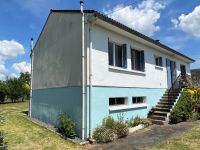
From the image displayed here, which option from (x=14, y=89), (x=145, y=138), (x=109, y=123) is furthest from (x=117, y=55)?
(x=14, y=89)

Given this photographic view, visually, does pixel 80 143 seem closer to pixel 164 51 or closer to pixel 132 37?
pixel 132 37

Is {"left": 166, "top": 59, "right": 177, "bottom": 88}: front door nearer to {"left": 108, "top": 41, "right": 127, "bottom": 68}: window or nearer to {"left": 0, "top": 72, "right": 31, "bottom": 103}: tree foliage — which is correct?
{"left": 108, "top": 41, "right": 127, "bottom": 68}: window

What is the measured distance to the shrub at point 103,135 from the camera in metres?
9.30

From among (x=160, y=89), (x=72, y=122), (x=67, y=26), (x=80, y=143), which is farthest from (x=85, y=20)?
(x=160, y=89)

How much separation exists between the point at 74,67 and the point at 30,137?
13.1ft

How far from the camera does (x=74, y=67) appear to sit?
1080 centimetres

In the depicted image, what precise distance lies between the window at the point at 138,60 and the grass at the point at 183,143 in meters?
5.72

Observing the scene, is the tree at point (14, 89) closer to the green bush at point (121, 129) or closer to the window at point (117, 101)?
the window at point (117, 101)

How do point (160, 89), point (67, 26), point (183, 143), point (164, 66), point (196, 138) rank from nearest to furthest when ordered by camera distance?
point (183, 143) < point (196, 138) < point (67, 26) < point (160, 89) < point (164, 66)

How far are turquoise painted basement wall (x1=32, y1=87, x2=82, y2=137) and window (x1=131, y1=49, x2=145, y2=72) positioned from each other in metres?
5.28

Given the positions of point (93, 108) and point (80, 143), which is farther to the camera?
point (93, 108)

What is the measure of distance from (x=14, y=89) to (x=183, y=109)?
30433 mm

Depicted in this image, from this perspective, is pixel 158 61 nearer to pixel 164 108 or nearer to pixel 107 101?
pixel 164 108

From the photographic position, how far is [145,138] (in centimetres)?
974
